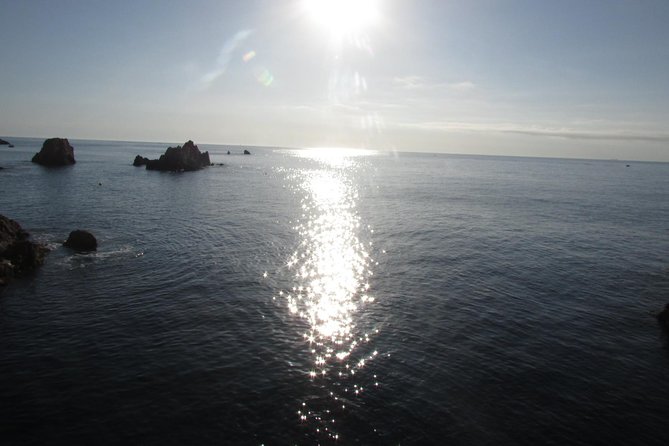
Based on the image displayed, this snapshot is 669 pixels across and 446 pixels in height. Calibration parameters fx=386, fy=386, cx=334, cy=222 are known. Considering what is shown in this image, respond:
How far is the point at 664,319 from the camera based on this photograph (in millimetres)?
32938

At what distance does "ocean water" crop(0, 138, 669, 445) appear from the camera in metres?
20.3

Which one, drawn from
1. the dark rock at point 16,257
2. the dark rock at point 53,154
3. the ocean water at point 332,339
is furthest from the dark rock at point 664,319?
the dark rock at point 53,154

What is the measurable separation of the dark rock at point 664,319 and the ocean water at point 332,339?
2.98 feet

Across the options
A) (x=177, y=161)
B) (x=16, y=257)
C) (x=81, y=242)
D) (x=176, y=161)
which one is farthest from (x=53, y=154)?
(x=16, y=257)

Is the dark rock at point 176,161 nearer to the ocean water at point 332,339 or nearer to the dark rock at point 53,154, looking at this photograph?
the dark rock at point 53,154

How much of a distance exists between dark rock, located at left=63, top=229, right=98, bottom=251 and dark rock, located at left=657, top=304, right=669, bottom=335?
58929 mm

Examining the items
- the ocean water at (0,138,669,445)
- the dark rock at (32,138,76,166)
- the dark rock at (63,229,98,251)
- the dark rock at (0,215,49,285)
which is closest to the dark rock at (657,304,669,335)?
the ocean water at (0,138,669,445)

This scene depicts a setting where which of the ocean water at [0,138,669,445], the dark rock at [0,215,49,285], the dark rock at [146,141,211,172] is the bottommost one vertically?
the ocean water at [0,138,669,445]

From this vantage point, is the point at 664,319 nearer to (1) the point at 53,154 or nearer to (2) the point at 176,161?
(2) the point at 176,161

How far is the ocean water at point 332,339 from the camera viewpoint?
20344 mm

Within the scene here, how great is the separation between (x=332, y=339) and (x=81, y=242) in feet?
116

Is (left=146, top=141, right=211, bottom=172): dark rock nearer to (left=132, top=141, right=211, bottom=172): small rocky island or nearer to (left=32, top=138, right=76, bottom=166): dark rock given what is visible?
(left=132, top=141, right=211, bottom=172): small rocky island

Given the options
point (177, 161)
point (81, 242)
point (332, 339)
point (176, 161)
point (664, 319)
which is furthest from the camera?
point (177, 161)

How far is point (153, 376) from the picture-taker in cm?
2355
